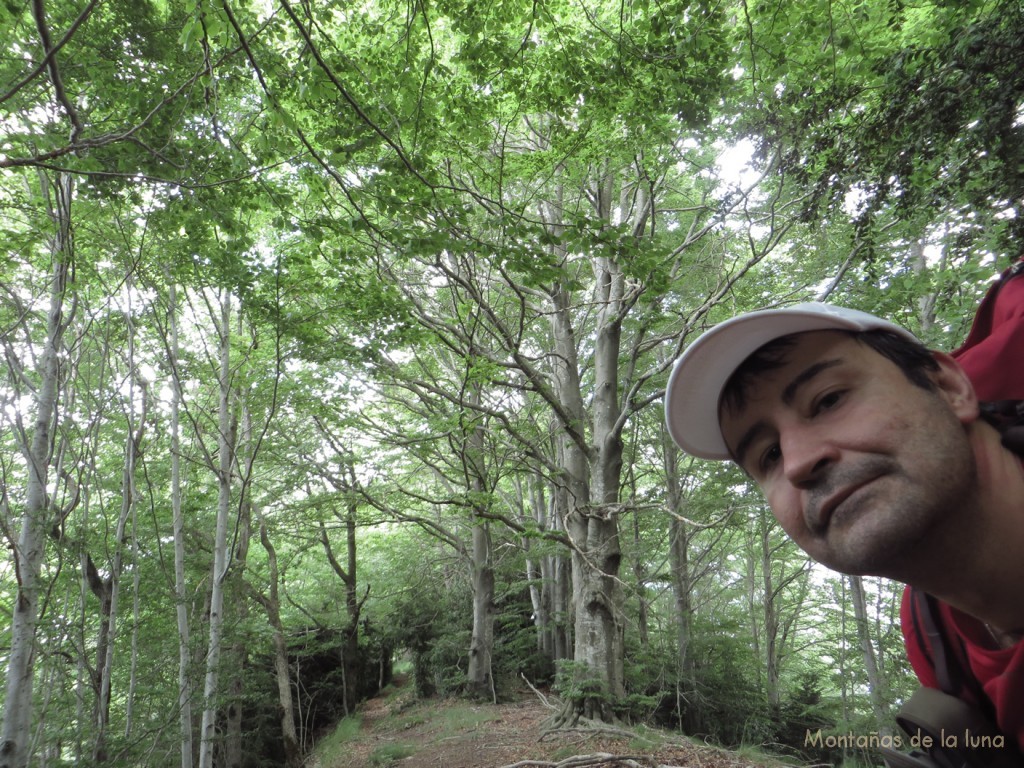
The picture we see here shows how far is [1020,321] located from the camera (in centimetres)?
121

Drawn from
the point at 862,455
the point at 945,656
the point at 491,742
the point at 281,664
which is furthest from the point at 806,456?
the point at 281,664

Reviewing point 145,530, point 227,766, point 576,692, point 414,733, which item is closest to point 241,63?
point 145,530

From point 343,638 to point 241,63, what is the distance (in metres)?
14.9

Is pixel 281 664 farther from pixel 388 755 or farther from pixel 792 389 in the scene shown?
pixel 792 389

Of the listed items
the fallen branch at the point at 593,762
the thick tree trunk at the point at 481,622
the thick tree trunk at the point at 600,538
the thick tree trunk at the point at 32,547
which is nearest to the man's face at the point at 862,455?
the thick tree trunk at the point at 32,547

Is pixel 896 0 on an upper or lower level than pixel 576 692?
upper

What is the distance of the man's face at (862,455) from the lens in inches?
39.9

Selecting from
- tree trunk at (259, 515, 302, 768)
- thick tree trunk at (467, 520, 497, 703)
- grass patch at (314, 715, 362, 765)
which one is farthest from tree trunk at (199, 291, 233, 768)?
thick tree trunk at (467, 520, 497, 703)

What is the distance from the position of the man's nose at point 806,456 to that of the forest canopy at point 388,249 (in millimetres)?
2198

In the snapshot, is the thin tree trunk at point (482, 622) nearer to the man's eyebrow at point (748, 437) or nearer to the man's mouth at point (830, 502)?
the man's eyebrow at point (748, 437)

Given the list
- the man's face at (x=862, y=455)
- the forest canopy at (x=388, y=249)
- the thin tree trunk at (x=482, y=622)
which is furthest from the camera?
the thin tree trunk at (x=482, y=622)

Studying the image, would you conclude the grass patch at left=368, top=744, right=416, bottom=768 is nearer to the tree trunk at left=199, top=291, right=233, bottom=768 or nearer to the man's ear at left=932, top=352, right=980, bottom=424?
the tree trunk at left=199, top=291, right=233, bottom=768

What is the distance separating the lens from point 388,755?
8.95m

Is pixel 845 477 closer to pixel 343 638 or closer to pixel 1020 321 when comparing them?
pixel 1020 321
